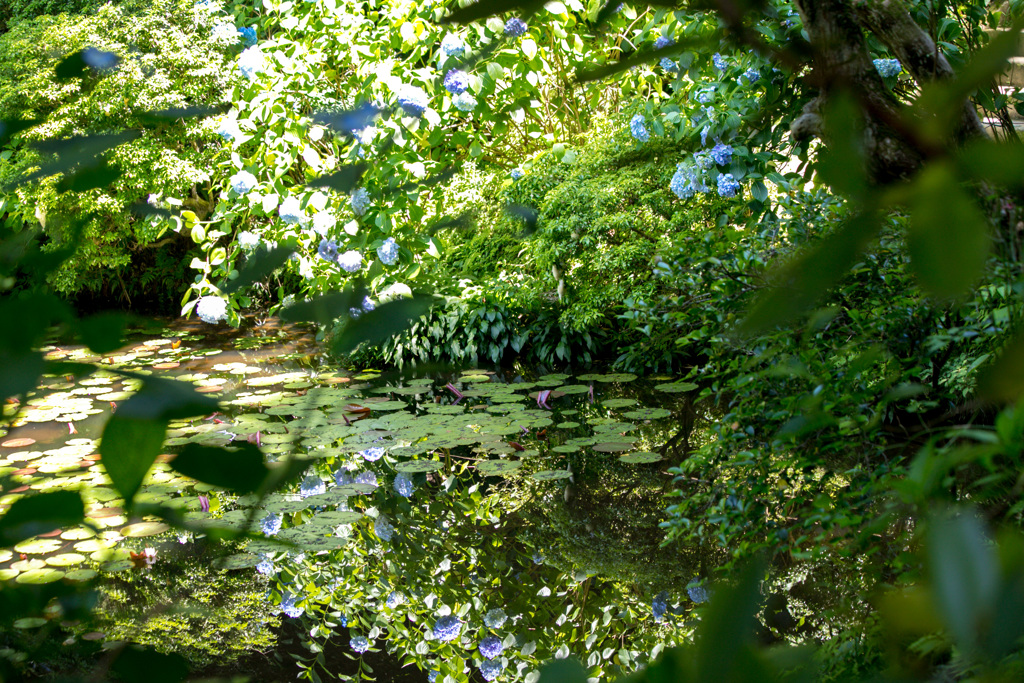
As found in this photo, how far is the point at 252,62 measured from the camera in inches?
Result: 146

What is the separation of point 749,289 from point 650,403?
1.60 meters

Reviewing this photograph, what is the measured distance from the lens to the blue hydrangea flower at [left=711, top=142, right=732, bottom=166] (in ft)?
8.82

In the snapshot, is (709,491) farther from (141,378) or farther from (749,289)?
(141,378)

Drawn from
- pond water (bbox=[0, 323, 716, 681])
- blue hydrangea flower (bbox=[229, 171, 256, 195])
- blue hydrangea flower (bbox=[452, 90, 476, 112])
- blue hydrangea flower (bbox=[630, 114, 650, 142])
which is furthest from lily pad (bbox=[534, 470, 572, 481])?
blue hydrangea flower (bbox=[229, 171, 256, 195])

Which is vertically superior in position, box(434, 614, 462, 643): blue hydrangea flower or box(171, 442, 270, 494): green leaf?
box(171, 442, 270, 494): green leaf

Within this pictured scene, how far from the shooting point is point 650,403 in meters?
3.50

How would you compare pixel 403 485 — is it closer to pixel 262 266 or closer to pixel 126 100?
pixel 262 266

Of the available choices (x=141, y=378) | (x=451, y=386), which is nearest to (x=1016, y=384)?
(x=141, y=378)

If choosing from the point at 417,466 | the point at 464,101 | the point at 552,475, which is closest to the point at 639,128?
the point at 464,101

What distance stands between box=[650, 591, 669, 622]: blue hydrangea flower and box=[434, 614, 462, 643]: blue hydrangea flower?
51 centimetres

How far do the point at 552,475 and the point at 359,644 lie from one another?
1031 mm

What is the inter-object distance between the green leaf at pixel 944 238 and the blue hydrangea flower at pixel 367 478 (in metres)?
2.78

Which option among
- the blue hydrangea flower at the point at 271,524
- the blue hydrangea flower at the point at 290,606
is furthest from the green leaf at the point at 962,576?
the blue hydrangea flower at the point at 271,524

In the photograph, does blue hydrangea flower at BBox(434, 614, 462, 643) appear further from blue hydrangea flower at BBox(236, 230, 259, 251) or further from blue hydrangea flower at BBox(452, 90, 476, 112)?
blue hydrangea flower at BBox(452, 90, 476, 112)
